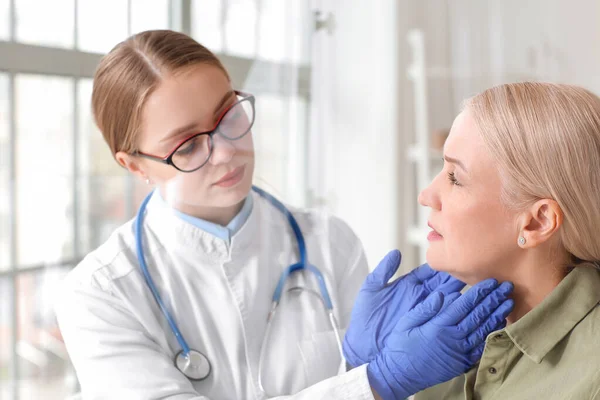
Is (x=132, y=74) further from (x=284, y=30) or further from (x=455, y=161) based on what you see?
(x=455, y=161)

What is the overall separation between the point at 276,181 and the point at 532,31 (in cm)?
123

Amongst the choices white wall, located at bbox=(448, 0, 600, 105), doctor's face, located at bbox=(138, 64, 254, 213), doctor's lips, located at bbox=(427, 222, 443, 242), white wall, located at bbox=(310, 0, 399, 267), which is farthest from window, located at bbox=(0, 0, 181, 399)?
white wall, located at bbox=(448, 0, 600, 105)

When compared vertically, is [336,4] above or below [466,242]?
above

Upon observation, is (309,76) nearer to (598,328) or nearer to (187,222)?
(187,222)

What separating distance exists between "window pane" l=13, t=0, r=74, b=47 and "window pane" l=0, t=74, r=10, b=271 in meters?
0.09

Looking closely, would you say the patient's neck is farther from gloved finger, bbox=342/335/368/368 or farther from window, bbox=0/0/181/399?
window, bbox=0/0/181/399

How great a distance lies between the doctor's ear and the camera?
Result: 38.7 inches

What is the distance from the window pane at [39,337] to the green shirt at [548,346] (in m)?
0.66

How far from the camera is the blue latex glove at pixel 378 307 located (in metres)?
1.01

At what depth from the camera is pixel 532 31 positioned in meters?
2.00

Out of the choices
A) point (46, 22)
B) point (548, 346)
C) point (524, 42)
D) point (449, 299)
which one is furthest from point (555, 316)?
point (524, 42)

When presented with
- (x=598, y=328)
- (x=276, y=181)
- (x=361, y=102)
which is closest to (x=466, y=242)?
(x=598, y=328)

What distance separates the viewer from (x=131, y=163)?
99cm

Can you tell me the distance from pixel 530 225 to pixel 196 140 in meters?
0.50
